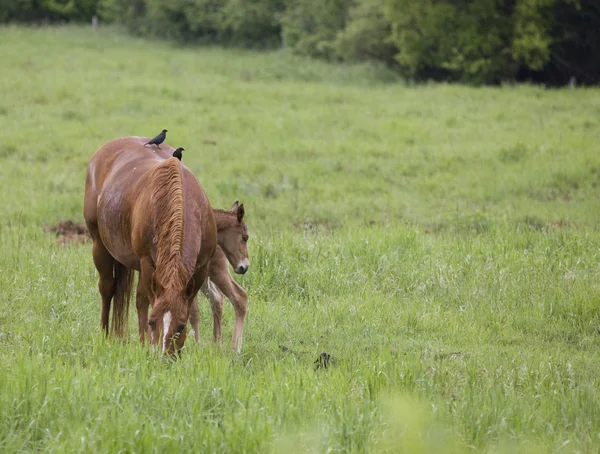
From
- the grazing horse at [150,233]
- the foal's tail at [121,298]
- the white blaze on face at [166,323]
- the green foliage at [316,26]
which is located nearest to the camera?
the white blaze on face at [166,323]

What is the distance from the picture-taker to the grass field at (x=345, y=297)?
14.5 feet

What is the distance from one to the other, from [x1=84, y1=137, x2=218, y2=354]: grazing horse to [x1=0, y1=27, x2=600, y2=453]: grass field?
0.36 m

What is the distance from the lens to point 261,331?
695 centimetres

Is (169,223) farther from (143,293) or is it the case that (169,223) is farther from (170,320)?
(170,320)

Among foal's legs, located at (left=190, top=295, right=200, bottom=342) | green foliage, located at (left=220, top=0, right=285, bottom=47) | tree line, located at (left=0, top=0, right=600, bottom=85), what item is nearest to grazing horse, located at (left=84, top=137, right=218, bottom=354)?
foal's legs, located at (left=190, top=295, right=200, bottom=342)

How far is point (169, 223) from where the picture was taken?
5695 millimetres

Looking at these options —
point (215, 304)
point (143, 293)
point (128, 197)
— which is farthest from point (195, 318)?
point (128, 197)

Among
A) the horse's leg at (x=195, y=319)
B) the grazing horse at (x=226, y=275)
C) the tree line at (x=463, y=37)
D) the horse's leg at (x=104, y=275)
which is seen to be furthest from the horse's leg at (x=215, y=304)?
the tree line at (x=463, y=37)

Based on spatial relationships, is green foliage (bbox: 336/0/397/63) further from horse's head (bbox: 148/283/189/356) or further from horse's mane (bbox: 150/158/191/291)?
horse's head (bbox: 148/283/189/356)

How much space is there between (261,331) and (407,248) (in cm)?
284

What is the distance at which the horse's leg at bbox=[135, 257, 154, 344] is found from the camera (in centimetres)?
592

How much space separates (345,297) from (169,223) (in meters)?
2.60

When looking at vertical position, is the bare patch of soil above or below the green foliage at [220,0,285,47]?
below

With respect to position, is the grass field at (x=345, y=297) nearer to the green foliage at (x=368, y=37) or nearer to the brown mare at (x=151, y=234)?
the brown mare at (x=151, y=234)
